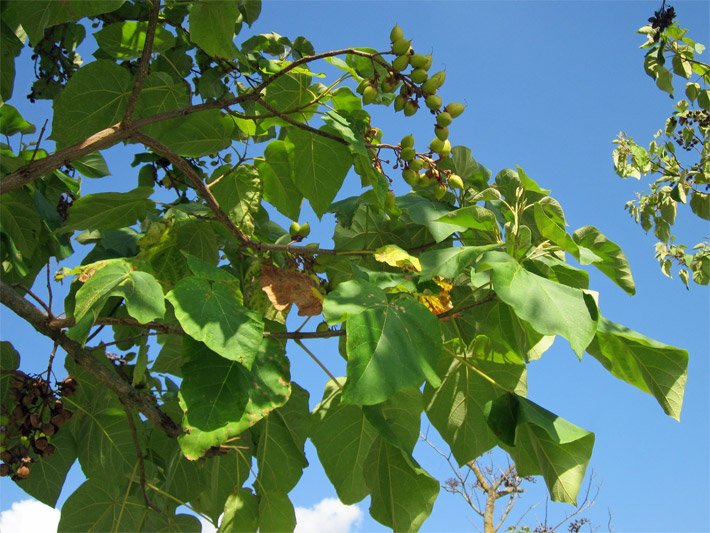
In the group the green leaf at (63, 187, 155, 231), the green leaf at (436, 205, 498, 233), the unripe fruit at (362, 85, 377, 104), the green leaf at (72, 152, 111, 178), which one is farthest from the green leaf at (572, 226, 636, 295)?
the green leaf at (72, 152, 111, 178)

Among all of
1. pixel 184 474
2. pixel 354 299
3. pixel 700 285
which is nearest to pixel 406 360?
pixel 354 299

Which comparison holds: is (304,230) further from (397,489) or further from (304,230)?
(397,489)

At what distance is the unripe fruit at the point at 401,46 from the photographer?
5.05ft

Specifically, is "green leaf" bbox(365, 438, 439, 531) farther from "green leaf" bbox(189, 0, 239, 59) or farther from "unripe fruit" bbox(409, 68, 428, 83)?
"green leaf" bbox(189, 0, 239, 59)

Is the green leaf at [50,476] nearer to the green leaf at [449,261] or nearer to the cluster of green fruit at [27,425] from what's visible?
the cluster of green fruit at [27,425]

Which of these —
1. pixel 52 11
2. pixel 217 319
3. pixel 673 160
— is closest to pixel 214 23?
pixel 52 11

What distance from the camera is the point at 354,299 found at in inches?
51.1

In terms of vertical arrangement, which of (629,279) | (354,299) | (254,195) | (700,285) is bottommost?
(354,299)

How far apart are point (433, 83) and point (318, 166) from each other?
382 mm

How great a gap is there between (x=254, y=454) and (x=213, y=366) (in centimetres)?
58

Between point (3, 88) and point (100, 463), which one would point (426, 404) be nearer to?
point (100, 463)

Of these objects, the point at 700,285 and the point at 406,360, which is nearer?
the point at 406,360

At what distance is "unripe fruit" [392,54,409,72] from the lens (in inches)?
61.3

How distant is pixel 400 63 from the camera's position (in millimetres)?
1562
